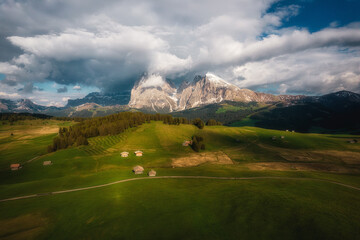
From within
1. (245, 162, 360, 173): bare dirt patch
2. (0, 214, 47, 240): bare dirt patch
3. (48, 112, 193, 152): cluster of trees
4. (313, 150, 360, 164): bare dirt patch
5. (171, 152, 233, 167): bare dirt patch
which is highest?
(48, 112, 193, 152): cluster of trees

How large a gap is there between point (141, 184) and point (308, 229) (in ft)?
131

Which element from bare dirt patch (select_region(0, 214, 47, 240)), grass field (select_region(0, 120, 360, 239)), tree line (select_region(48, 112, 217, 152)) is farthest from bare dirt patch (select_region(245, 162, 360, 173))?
tree line (select_region(48, 112, 217, 152))

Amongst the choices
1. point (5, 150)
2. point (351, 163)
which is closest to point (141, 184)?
point (351, 163)

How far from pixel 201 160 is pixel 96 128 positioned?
98.3 metres

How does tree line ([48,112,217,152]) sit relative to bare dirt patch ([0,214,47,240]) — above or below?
above

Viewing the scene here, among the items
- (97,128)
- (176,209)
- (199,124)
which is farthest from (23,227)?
(199,124)

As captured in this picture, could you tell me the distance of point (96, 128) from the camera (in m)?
135

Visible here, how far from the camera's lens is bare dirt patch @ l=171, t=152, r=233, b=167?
264 feet

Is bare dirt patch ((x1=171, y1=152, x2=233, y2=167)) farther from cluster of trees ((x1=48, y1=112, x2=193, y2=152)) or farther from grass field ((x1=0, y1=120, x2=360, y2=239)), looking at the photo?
cluster of trees ((x1=48, y1=112, x2=193, y2=152))

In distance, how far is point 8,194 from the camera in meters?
42.3

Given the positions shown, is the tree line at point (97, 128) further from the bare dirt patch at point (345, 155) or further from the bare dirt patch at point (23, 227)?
the bare dirt patch at point (345, 155)

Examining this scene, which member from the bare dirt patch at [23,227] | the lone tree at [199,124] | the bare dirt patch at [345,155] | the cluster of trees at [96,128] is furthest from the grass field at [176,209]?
the lone tree at [199,124]

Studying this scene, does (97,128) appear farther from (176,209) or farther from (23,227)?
(176,209)

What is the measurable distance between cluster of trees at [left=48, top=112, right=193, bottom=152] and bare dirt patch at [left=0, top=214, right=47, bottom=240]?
86.3 meters
